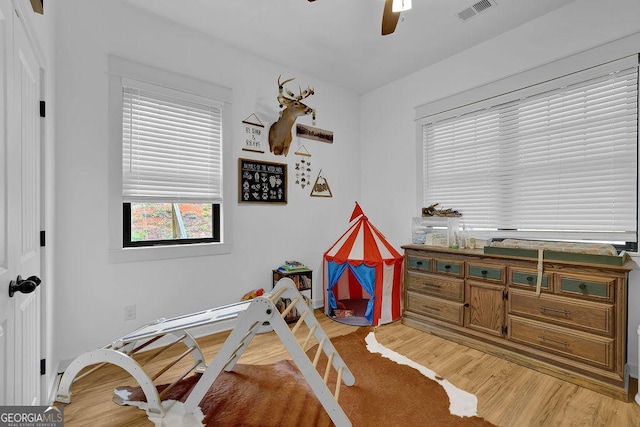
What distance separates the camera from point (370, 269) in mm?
3100

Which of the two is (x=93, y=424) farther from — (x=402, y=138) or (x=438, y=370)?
(x=402, y=138)

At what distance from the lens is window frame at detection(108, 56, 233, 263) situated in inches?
94.8

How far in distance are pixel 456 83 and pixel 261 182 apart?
2.37 meters

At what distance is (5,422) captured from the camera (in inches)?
40.2

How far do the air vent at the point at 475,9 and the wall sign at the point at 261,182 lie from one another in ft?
7.21

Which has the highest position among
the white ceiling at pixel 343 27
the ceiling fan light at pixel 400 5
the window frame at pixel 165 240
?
the white ceiling at pixel 343 27

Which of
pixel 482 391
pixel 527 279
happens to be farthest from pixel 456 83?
pixel 482 391

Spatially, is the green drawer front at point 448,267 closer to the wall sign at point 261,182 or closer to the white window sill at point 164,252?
the wall sign at point 261,182

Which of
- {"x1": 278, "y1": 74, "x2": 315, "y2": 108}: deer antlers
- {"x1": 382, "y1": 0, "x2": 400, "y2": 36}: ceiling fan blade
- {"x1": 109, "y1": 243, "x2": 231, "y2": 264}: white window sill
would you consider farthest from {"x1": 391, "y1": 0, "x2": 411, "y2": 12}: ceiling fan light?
{"x1": 109, "y1": 243, "x2": 231, "y2": 264}: white window sill

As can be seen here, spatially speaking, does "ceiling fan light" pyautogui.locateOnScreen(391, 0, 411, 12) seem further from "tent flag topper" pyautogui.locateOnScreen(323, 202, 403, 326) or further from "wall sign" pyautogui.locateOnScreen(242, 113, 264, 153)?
"tent flag topper" pyautogui.locateOnScreen(323, 202, 403, 326)

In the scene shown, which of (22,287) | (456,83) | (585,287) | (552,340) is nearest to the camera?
(22,287)

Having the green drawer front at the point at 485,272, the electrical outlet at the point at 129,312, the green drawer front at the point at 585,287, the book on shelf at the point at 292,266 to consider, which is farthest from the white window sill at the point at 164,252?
the green drawer front at the point at 585,287

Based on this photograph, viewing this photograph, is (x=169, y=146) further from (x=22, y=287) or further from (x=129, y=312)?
(x=22, y=287)

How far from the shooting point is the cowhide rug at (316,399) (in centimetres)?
168
